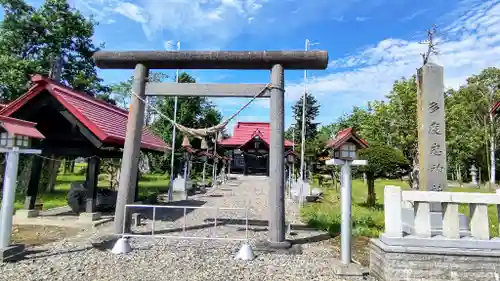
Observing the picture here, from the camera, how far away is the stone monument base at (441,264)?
14.4ft

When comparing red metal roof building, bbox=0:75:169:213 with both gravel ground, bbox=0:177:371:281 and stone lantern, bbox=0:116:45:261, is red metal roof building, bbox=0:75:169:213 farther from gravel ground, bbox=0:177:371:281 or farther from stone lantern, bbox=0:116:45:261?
gravel ground, bbox=0:177:371:281

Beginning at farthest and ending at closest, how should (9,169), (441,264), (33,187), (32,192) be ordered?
(33,187), (32,192), (9,169), (441,264)

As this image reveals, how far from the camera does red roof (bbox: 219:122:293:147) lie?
3311cm

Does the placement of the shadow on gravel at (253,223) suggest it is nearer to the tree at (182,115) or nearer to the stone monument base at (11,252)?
the stone monument base at (11,252)

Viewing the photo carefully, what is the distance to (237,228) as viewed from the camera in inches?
323

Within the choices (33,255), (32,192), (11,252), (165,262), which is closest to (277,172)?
(165,262)

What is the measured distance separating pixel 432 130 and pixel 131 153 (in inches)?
288

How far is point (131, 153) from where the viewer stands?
22.4ft

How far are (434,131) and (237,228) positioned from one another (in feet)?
18.7

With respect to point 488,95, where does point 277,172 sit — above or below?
below

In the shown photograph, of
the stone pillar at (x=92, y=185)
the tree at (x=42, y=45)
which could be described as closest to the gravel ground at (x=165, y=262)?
the stone pillar at (x=92, y=185)

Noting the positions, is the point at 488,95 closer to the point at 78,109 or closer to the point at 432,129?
the point at 432,129

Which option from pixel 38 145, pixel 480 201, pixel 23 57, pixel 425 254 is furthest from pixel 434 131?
pixel 23 57

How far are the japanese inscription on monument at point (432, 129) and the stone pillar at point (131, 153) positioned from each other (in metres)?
6.97
